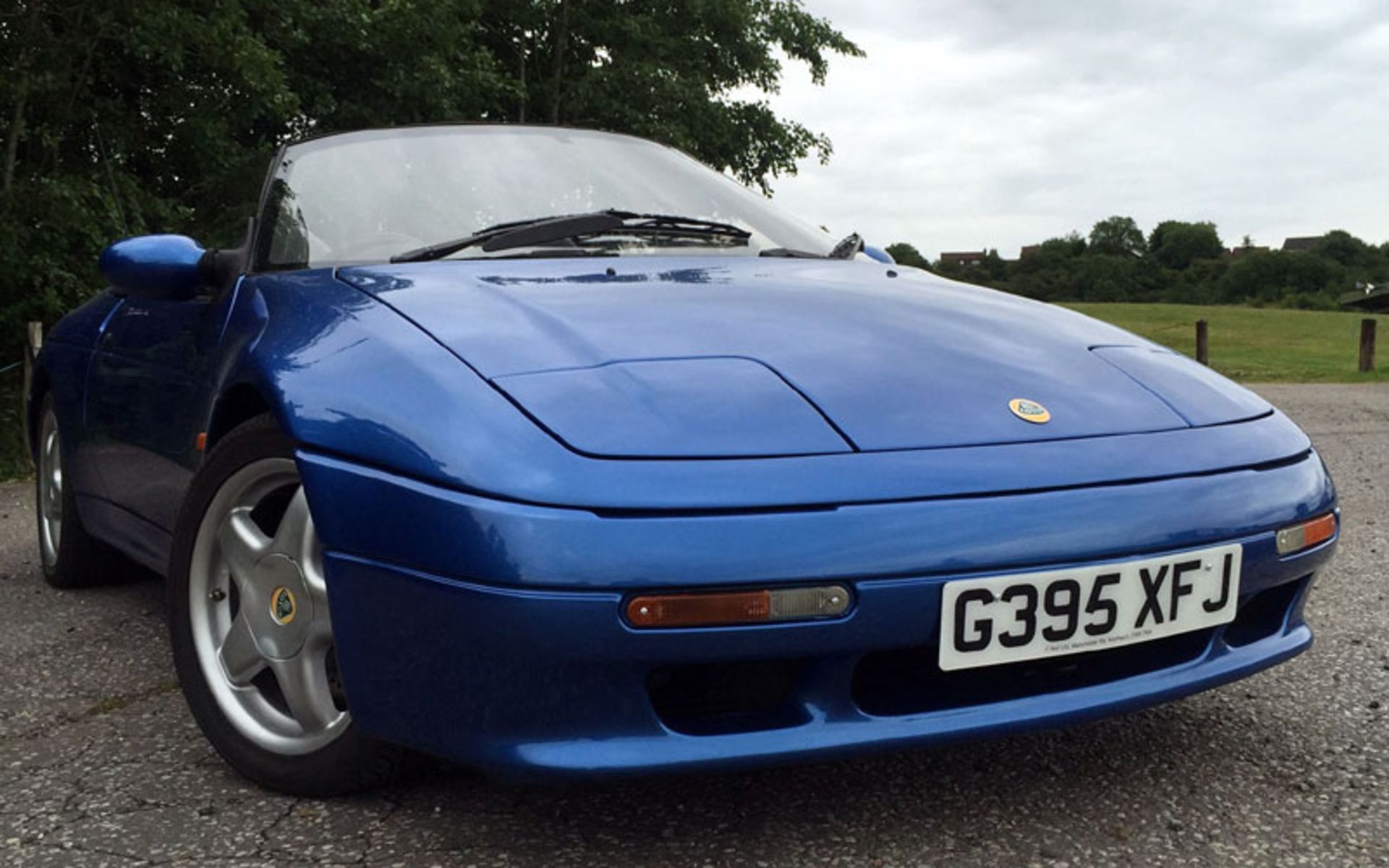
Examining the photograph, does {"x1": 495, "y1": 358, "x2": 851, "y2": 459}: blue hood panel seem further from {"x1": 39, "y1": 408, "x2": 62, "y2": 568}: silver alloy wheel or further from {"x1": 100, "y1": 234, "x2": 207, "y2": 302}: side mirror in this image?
{"x1": 39, "y1": 408, "x2": 62, "y2": 568}: silver alloy wheel

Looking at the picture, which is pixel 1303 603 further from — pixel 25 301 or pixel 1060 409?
pixel 25 301

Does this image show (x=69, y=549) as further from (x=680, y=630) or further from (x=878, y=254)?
(x=680, y=630)

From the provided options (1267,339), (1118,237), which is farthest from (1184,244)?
(1267,339)

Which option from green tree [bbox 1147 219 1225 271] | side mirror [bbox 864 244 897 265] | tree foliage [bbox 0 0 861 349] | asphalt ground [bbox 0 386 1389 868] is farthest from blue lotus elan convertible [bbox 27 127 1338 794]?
green tree [bbox 1147 219 1225 271]

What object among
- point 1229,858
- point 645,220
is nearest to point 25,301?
point 645,220

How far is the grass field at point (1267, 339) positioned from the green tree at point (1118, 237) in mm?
33451

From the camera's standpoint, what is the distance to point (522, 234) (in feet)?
8.57

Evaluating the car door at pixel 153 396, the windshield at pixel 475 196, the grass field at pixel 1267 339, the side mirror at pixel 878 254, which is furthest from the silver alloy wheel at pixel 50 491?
the grass field at pixel 1267 339

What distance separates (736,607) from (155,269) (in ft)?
5.51

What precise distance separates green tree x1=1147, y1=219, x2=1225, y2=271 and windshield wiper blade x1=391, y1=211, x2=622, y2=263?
79465 mm

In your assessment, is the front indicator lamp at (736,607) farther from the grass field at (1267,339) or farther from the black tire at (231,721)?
the grass field at (1267,339)

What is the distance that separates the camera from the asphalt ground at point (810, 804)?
1855mm

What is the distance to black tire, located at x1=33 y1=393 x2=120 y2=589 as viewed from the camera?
369cm

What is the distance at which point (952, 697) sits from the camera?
179 centimetres
